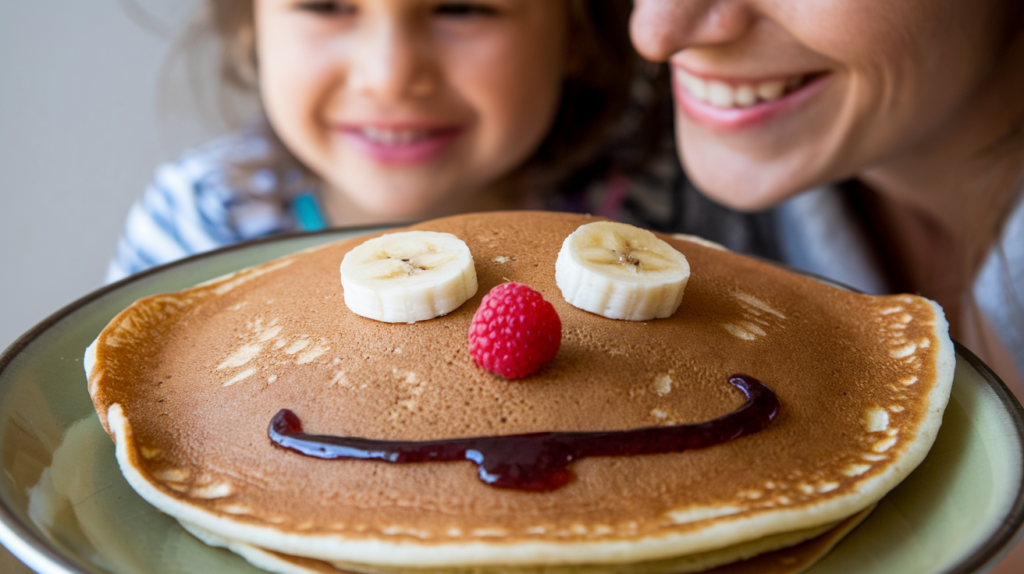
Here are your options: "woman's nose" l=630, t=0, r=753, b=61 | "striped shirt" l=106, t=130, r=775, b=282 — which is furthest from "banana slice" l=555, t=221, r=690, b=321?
"striped shirt" l=106, t=130, r=775, b=282

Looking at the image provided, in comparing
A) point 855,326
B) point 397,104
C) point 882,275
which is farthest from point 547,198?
point 855,326

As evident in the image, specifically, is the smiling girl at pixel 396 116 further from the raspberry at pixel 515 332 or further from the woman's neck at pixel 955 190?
the raspberry at pixel 515 332

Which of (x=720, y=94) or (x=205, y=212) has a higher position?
(x=720, y=94)

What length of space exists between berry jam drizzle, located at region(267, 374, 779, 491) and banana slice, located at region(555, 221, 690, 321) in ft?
0.54

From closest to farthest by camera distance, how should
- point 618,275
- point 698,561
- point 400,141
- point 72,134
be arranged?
point 698,561, point 618,275, point 400,141, point 72,134

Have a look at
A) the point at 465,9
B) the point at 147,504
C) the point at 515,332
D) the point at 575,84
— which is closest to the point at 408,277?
the point at 515,332

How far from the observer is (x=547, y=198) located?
8.39 feet

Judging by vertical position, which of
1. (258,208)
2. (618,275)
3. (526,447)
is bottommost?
(258,208)

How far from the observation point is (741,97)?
160 centimetres

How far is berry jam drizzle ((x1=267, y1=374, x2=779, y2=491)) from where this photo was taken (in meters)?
0.74

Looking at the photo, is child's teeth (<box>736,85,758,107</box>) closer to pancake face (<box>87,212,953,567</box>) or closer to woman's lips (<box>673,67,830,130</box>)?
woman's lips (<box>673,67,830,130</box>)

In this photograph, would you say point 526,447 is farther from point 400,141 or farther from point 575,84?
point 575,84

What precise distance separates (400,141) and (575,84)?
0.74 m

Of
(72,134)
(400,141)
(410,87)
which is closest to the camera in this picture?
(410,87)
